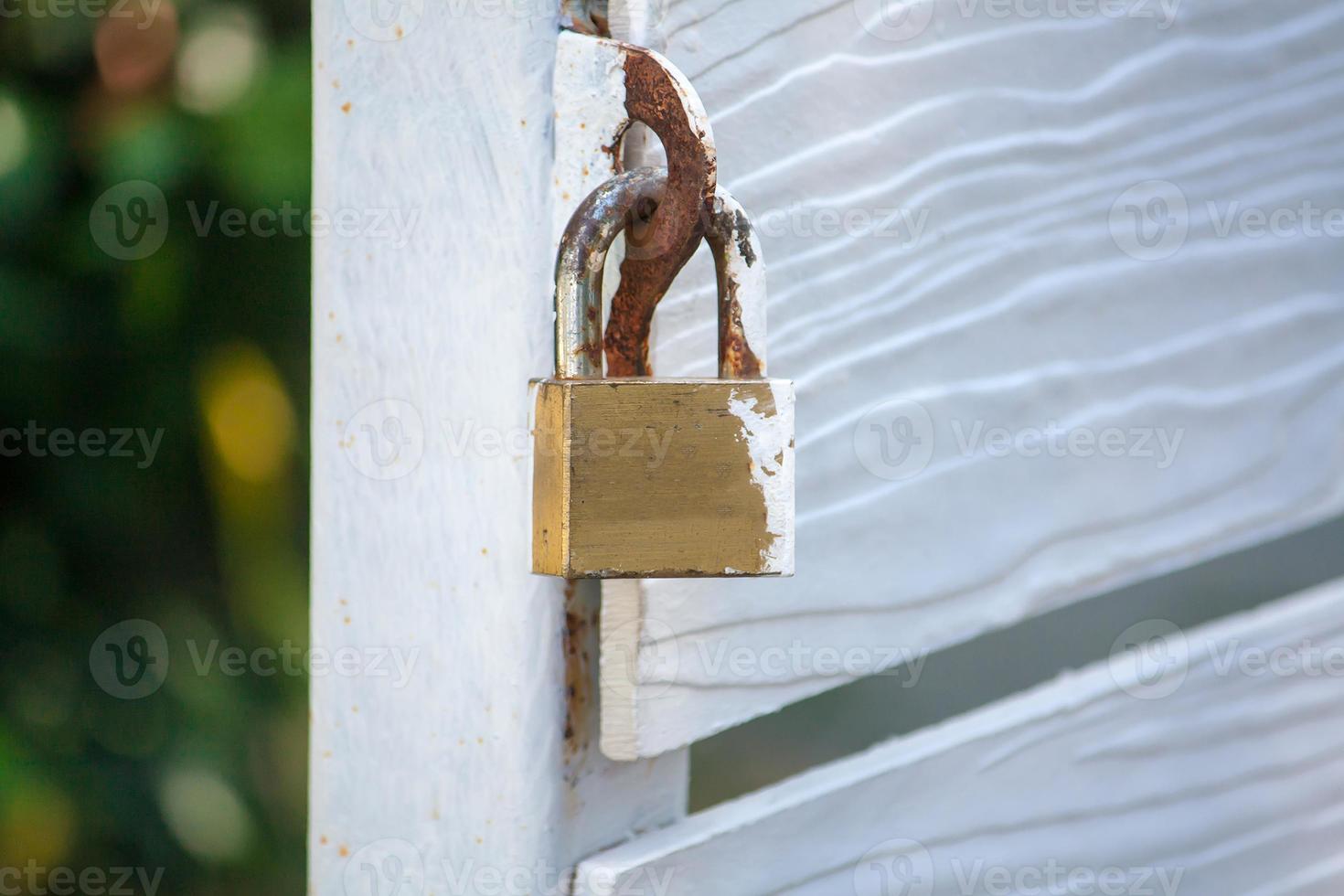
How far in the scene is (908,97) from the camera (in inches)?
25.1

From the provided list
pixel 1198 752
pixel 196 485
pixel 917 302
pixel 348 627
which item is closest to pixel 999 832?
pixel 1198 752

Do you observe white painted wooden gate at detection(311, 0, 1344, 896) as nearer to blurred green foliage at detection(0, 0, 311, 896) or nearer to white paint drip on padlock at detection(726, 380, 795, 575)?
white paint drip on padlock at detection(726, 380, 795, 575)

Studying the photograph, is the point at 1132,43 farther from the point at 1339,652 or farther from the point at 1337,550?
the point at 1337,550

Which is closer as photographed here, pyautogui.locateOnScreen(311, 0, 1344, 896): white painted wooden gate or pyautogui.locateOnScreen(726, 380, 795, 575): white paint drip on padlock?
pyautogui.locateOnScreen(726, 380, 795, 575): white paint drip on padlock

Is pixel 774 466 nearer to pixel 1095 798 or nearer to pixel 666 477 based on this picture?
pixel 666 477

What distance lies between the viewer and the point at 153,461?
125 centimetres

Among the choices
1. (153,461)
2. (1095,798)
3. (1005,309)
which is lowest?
(1095,798)

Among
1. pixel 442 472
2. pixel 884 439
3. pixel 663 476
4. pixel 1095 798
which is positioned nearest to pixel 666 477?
pixel 663 476

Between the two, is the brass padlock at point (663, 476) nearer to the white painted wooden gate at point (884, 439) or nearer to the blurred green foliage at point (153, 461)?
the white painted wooden gate at point (884, 439)

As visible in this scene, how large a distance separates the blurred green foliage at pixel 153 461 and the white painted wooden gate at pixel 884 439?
621 millimetres

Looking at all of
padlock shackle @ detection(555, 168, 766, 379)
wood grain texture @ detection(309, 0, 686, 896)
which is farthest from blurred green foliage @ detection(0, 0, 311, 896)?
padlock shackle @ detection(555, 168, 766, 379)

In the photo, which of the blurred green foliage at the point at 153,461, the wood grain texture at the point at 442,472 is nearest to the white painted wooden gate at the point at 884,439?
the wood grain texture at the point at 442,472

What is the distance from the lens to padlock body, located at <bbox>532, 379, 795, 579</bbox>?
14.9 inches

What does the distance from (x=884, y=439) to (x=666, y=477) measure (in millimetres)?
290
